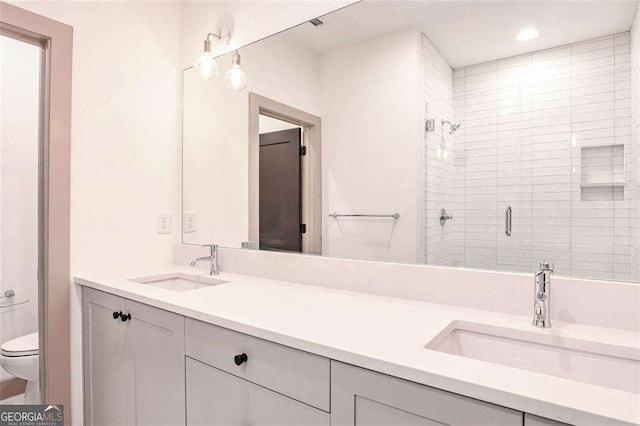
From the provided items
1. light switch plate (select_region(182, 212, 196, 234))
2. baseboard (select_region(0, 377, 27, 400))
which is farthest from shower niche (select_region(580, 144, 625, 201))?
baseboard (select_region(0, 377, 27, 400))

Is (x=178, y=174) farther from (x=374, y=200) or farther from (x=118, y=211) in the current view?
(x=374, y=200)

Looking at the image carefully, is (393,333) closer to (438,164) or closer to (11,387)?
(438,164)

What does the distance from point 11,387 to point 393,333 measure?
2874mm

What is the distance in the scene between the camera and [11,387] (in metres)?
2.50

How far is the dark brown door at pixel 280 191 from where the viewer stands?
1726 mm

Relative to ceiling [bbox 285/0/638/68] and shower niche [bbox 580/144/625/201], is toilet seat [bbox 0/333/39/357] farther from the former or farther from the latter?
shower niche [bbox 580/144/625/201]

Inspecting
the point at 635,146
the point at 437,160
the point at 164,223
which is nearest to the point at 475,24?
the point at 437,160

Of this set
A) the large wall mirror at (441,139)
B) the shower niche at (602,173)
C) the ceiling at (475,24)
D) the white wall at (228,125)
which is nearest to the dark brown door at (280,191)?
the large wall mirror at (441,139)

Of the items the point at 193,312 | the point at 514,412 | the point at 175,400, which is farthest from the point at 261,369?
the point at 514,412

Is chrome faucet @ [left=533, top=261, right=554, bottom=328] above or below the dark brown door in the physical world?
below

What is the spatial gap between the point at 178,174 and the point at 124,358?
3.48 feet

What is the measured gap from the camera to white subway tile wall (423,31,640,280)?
1027 millimetres

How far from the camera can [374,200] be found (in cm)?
151

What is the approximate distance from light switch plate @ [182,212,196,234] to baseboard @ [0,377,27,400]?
5.35 ft
